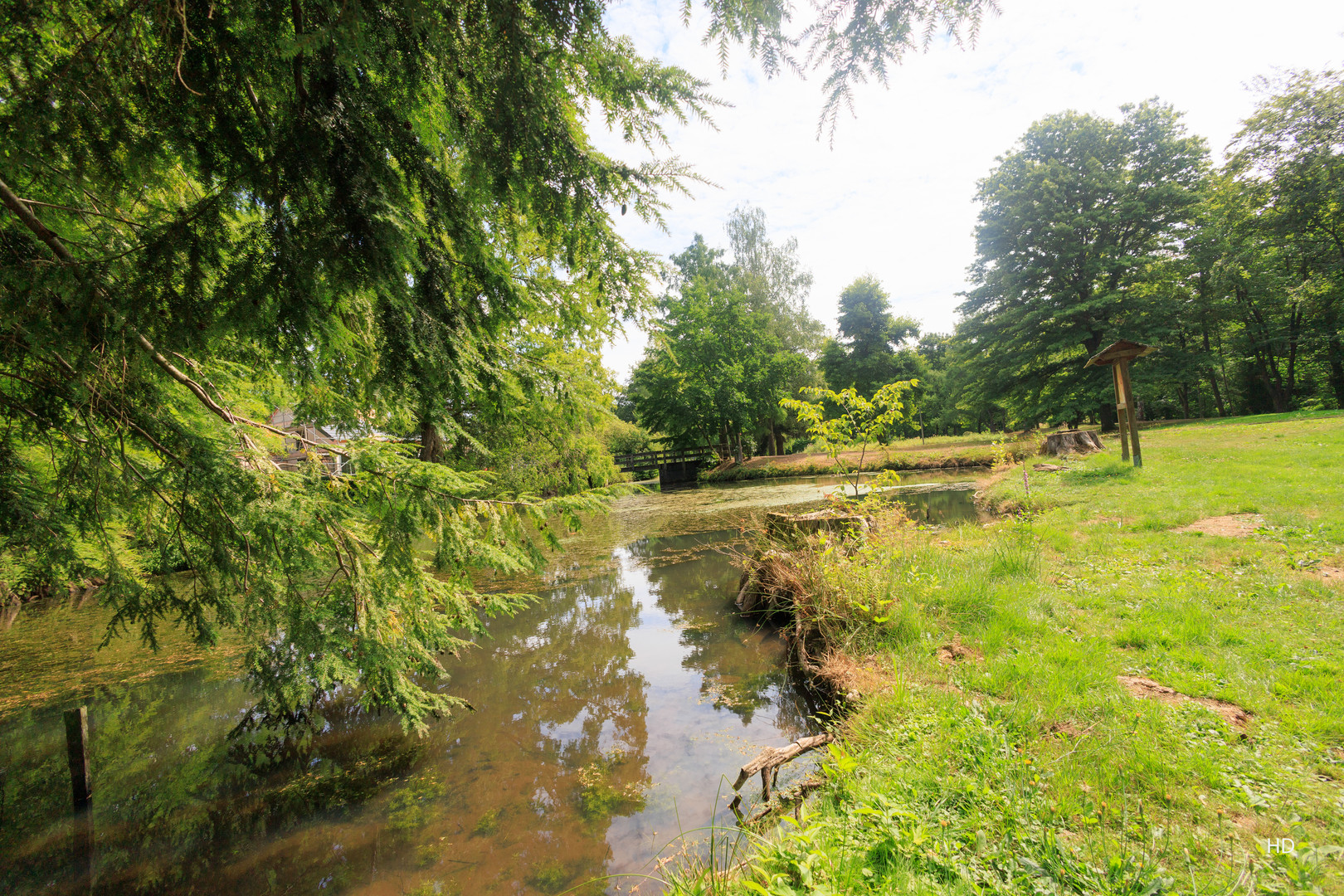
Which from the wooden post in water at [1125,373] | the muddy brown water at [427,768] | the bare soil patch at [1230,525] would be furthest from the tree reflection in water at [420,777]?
the wooden post in water at [1125,373]

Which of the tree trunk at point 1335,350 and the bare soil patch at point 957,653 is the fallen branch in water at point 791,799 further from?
the tree trunk at point 1335,350

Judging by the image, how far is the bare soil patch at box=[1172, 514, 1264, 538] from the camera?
503cm

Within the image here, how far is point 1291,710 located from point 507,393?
4.33 meters

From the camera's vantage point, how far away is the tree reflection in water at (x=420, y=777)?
2.86m

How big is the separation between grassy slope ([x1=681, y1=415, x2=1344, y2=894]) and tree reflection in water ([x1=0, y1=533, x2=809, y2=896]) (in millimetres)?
1109

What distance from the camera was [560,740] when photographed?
399 cm

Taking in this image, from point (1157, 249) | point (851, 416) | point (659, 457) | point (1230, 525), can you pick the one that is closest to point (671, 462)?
point (659, 457)

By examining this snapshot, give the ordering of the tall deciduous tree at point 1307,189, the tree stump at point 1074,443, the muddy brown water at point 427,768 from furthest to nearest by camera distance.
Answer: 1. the tall deciduous tree at point 1307,189
2. the tree stump at point 1074,443
3. the muddy brown water at point 427,768

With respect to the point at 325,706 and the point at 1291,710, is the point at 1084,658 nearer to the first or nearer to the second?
the point at 1291,710

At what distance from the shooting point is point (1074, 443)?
13.6 meters

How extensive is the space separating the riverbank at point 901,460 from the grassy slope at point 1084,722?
1083 cm

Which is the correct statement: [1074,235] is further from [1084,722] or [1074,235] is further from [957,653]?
[1084,722]

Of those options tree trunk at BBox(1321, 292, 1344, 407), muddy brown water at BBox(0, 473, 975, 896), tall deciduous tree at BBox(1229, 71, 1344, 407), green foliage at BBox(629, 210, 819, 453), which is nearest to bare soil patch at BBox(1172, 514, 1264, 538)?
muddy brown water at BBox(0, 473, 975, 896)

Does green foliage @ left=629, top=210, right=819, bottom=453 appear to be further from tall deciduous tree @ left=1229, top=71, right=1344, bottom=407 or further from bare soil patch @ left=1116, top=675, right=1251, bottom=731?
bare soil patch @ left=1116, top=675, right=1251, bottom=731
